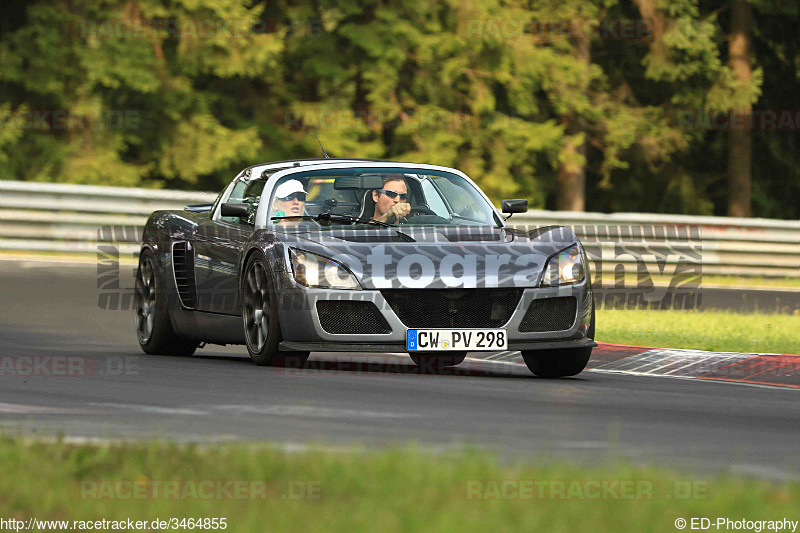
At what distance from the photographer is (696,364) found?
11953 mm

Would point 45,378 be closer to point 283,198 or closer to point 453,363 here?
point 283,198

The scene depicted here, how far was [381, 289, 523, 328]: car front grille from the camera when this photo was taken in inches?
402

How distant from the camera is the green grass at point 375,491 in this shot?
5.23 m

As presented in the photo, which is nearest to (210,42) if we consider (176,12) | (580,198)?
(176,12)

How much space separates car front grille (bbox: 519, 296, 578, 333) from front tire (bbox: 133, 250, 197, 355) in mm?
3258

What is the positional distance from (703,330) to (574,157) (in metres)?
13.9

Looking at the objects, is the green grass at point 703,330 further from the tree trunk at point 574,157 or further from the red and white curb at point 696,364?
the tree trunk at point 574,157

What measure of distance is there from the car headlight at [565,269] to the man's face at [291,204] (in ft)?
6.39

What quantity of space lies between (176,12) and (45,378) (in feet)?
54.4

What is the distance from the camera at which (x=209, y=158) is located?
26.6 m
